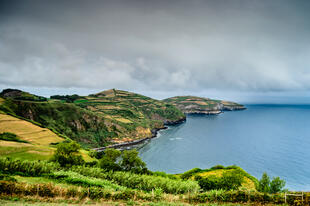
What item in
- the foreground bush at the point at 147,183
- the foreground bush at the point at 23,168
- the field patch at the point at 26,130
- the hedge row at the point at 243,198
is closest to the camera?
the hedge row at the point at 243,198

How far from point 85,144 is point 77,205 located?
10300 cm

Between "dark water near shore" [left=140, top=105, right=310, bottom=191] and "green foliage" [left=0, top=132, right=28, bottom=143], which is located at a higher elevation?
"green foliage" [left=0, top=132, right=28, bottom=143]

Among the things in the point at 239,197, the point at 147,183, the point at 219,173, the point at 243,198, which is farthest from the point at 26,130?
the point at 243,198

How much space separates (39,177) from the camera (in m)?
25.0

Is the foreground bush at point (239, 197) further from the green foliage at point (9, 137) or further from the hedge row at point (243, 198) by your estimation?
the green foliage at point (9, 137)

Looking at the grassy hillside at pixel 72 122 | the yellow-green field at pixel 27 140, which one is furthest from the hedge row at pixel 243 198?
the grassy hillside at pixel 72 122

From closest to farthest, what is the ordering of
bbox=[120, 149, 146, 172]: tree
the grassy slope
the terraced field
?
the grassy slope → bbox=[120, 149, 146, 172]: tree → the terraced field

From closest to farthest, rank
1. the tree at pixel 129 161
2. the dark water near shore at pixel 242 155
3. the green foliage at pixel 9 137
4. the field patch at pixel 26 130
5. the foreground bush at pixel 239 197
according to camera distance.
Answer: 1. the foreground bush at pixel 239 197
2. the tree at pixel 129 161
3. the green foliage at pixel 9 137
4. the field patch at pixel 26 130
5. the dark water near shore at pixel 242 155

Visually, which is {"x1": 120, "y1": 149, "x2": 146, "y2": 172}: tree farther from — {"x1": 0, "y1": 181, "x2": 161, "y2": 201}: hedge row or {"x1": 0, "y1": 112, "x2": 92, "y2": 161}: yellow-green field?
{"x1": 0, "y1": 181, "x2": 161, "y2": 201}: hedge row

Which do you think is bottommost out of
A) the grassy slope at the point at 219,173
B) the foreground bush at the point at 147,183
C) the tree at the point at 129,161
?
the grassy slope at the point at 219,173

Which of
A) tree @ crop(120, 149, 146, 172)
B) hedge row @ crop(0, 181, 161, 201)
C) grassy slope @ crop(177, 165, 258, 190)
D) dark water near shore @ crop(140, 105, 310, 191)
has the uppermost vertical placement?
hedge row @ crop(0, 181, 161, 201)

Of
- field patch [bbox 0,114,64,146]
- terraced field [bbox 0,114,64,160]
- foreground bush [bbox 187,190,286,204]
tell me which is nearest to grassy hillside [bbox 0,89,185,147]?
field patch [bbox 0,114,64,146]

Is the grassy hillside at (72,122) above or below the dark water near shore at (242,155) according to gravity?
above

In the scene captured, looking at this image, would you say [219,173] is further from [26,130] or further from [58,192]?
[26,130]
